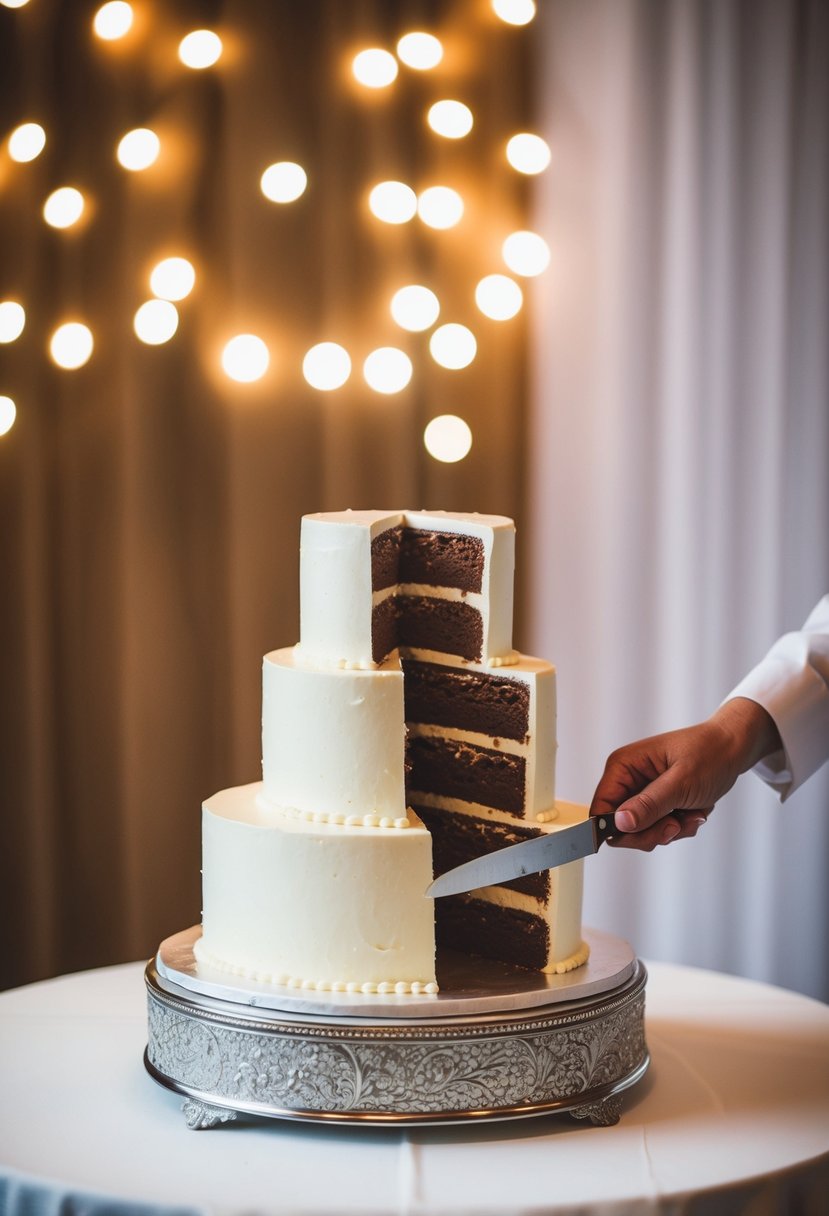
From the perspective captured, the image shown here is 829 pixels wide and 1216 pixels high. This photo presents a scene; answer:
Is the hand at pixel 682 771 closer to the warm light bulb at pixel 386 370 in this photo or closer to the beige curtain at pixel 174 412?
the beige curtain at pixel 174 412

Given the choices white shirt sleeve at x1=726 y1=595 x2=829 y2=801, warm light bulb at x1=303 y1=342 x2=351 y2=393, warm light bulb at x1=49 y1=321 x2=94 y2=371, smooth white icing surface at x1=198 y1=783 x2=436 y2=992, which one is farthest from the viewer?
warm light bulb at x1=303 y1=342 x2=351 y2=393

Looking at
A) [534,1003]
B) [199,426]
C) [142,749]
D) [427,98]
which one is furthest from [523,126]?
[534,1003]

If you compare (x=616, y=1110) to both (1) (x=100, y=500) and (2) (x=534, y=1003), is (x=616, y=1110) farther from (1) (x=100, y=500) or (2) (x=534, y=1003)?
(1) (x=100, y=500)

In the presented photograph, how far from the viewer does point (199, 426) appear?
401 cm

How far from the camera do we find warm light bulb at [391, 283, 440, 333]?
4188mm

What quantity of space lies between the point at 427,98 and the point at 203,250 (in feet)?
3.01

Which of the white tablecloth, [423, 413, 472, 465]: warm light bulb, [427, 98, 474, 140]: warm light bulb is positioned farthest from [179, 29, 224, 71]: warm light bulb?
the white tablecloth

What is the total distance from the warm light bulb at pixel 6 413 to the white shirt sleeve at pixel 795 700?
84.8 inches

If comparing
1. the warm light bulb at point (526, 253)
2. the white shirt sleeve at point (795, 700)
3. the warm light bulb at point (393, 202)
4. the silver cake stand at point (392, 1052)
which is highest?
the warm light bulb at point (393, 202)

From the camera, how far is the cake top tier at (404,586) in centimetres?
241

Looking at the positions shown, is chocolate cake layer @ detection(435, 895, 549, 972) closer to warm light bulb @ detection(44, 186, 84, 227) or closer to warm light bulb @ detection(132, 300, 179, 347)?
warm light bulb @ detection(132, 300, 179, 347)

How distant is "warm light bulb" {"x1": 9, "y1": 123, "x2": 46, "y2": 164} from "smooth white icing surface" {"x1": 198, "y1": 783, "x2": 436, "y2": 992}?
7.25 ft

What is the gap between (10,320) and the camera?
12.1 ft

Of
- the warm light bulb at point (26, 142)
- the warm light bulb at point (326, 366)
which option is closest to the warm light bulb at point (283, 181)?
the warm light bulb at point (326, 366)
